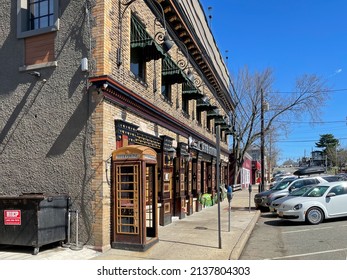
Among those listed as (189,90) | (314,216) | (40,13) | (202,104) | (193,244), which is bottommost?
(193,244)

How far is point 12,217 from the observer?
829cm

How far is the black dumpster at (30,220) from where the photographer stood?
808 cm

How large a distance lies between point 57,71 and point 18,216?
3.70 meters

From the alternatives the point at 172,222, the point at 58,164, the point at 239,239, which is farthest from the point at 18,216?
the point at 172,222

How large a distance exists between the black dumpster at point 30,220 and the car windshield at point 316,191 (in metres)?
9.74

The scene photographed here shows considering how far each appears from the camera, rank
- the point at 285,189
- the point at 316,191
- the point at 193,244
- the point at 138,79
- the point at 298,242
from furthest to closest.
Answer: the point at 285,189, the point at 316,191, the point at 138,79, the point at 298,242, the point at 193,244

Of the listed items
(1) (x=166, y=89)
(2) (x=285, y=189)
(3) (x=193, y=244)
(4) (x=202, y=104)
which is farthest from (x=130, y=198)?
(2) (x=285, y=189)

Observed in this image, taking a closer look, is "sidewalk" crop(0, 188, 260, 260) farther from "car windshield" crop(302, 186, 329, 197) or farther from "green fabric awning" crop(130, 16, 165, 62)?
"green fabric awning" crop(130, 16, 165, 62)

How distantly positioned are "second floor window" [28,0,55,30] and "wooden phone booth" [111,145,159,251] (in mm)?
4161

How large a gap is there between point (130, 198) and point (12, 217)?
274cm

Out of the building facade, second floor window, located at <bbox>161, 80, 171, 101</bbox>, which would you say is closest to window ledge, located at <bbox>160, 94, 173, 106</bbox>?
second floor window, located at <bbox>161, 80, 171, 101</bbox>

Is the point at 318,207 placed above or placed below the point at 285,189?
below

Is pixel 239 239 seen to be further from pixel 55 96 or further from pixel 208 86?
pixel 208 86

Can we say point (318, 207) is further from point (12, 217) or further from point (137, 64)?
point (12, 217)
